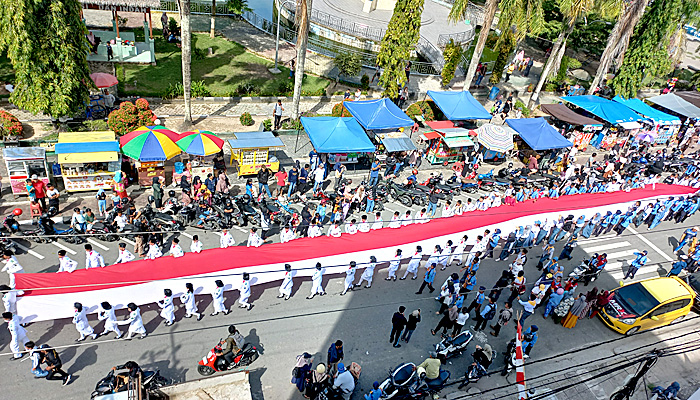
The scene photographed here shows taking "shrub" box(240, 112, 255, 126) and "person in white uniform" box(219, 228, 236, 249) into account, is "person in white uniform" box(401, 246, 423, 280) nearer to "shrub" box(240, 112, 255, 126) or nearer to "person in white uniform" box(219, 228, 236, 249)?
"person in white uniform" box(219, 228, 236, 249)

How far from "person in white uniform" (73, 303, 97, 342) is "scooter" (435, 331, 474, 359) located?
31.1ft

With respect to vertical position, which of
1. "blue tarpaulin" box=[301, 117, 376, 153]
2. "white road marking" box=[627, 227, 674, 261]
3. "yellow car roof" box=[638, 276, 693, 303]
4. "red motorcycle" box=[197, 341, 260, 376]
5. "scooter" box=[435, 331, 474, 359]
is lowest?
"red motorcycle" box=[197, 341, 260, 376]

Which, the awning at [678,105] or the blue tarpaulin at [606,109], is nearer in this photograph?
the blue tarpaulin at [606,109]

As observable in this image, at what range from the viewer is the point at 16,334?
11.1 m

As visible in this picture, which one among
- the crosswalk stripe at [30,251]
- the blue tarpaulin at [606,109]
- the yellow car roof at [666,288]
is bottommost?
the crosswalk stripe at [30,251]

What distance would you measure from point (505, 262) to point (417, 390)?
827 cm

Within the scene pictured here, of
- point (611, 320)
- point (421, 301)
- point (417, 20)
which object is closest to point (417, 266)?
point (421, 301)

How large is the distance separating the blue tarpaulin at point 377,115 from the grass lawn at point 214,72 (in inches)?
208

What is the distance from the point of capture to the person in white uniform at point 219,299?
12969 millimetres

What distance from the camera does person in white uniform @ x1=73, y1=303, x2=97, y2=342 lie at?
1165 cm

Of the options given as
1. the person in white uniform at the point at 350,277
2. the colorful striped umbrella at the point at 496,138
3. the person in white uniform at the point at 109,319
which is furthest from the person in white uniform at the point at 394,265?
the colorful striped umbrella at the point at 496,138

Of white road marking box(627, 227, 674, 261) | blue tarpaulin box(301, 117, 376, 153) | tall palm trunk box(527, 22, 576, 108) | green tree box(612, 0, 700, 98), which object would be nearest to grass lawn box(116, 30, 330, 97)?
blue tarpaulin box(301, 117, 376, 153)

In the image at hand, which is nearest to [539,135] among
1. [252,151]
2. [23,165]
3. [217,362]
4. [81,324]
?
[252,151]

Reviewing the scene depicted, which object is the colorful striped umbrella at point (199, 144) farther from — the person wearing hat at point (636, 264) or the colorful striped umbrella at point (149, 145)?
the person wearing hat at point (636, 264)
